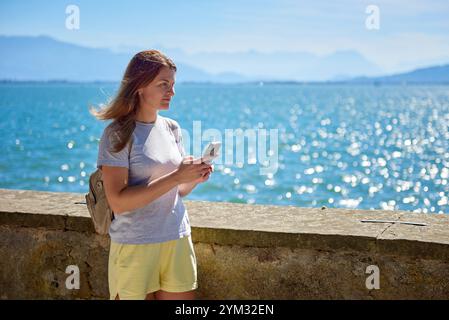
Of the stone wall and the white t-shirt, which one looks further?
the stone wall

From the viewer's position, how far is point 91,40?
12106 centimetres

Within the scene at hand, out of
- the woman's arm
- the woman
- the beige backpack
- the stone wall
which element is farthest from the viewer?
the stone wall

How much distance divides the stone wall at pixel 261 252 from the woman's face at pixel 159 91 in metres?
0.80

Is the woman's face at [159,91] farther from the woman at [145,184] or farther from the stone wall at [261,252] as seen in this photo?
the stone wall at [261,252]

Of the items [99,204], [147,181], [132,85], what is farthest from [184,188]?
[132,85]

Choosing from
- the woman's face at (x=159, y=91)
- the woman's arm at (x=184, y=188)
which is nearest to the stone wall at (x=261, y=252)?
the woman's arm at (x=184, y=188)

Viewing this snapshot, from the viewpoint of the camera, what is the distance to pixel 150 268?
2980 millimetres

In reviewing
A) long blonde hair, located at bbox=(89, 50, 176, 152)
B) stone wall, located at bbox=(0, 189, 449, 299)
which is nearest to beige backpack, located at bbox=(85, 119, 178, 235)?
long blonde hair, located at bbox=(89, 50, 176, 152)

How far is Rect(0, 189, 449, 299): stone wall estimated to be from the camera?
10.9 ft

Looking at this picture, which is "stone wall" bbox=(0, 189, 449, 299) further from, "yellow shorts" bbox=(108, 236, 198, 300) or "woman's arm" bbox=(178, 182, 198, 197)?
"yellow shorts" bbox=(108, 236, 198, 300)

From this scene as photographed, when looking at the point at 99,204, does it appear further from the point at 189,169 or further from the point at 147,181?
the point at 189,169

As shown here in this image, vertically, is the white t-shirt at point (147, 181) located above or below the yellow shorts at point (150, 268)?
above

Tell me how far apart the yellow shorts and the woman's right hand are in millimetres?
290

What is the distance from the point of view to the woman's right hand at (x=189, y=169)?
2.90 meters
